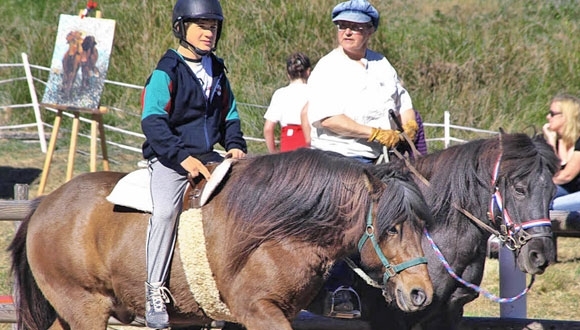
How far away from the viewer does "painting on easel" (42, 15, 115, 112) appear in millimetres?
11156

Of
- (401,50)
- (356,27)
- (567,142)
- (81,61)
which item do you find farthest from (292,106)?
(401,50)

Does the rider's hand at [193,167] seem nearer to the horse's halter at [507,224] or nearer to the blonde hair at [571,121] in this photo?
the horse's halter at [507,224]

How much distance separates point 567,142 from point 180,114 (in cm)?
343

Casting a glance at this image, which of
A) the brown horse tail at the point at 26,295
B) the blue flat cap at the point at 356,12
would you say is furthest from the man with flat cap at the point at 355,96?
the brown horse tail at the point at 26,295

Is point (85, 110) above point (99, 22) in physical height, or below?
below

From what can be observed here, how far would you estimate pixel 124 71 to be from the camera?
1659 cm

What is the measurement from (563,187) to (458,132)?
273 inches

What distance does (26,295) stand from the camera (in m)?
5.91

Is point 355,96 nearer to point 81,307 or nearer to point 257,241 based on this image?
point 257,241

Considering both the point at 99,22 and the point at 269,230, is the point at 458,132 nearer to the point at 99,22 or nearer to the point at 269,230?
the point at 99,22

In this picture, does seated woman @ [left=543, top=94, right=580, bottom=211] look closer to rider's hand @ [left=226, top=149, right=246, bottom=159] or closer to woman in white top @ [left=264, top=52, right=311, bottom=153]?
woman in white top @ [left=264, top=52, right=311, bottom=153]

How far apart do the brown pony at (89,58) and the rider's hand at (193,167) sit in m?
6.41

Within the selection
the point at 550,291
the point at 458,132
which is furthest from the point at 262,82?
the point at 550,291

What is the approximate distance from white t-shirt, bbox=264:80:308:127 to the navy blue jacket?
321cm
